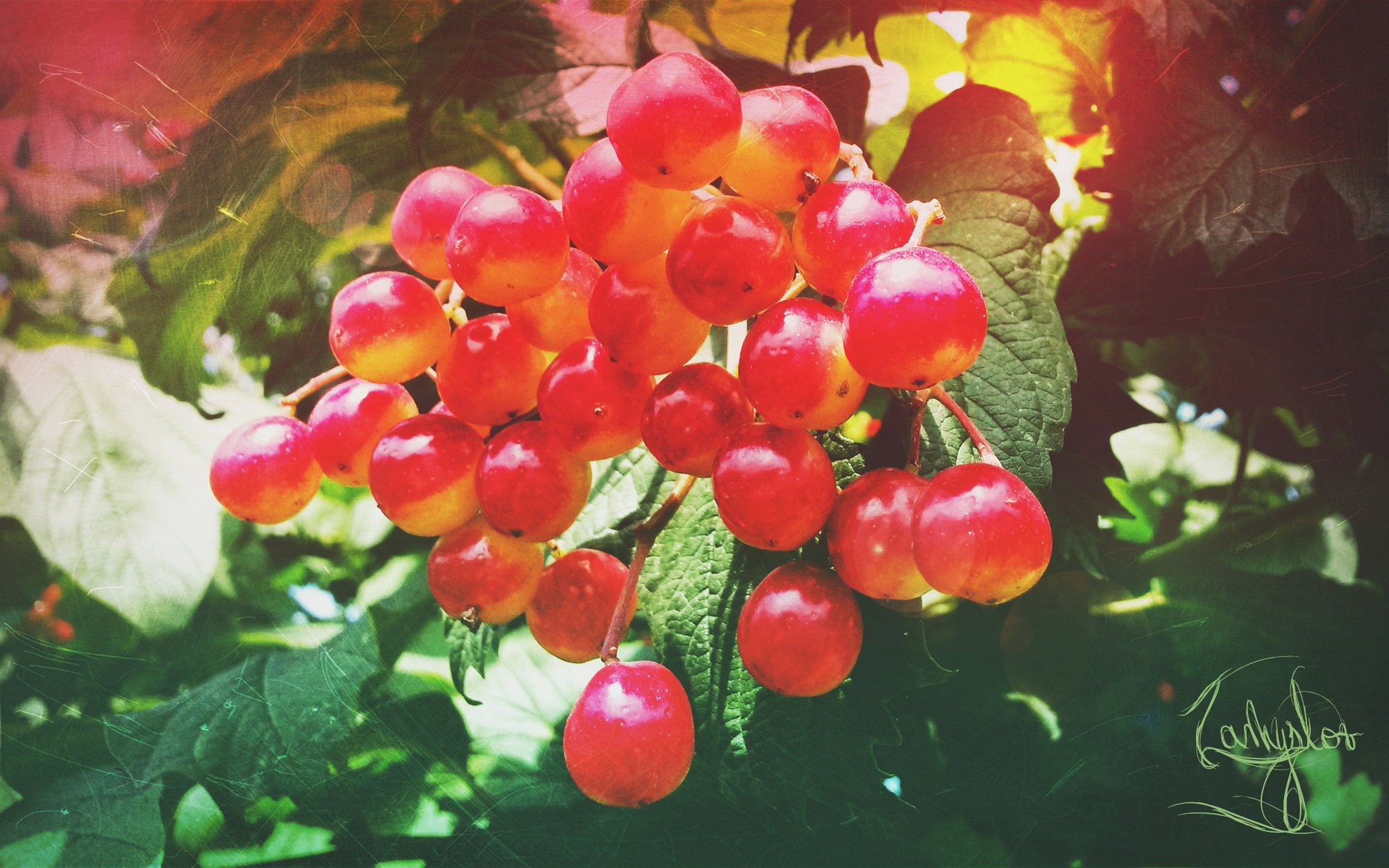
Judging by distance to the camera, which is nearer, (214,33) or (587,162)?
(587,162)

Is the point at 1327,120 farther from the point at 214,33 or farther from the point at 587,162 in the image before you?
the point at 214,33

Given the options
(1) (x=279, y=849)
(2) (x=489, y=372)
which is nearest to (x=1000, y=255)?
(2) (x=489, y=372)

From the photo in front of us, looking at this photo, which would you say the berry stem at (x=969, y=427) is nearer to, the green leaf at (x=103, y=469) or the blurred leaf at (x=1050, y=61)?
the blurred leaf at (x=1050, y=61)

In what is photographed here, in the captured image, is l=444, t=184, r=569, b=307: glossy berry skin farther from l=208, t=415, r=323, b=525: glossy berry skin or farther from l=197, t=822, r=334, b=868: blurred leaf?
l=197, t=822, r=334, b=868: blurred leaf

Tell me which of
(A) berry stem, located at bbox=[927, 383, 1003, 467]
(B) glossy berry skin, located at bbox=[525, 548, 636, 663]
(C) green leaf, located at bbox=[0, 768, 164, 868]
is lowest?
(C) green leaf, located at bbox=[0, 768, 164, 868]

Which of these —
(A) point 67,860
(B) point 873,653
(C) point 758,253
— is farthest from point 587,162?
(A) point 67,860

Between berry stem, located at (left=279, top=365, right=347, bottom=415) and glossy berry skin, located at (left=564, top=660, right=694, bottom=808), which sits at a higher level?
berry stem, located at (left=279, top=365, right=347, bottom=415)

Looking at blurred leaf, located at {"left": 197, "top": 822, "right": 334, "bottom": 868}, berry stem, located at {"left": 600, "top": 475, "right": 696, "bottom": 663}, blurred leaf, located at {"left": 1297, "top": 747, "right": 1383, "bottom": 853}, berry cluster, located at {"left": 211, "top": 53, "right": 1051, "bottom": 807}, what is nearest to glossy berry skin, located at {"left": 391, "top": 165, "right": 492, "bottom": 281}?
berry cluster, located at {"left": 211, "top": 53, "right": 1051, "bottom": 807}

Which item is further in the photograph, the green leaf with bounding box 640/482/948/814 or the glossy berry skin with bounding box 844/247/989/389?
the green leaf with bounding box 640/482/948/814

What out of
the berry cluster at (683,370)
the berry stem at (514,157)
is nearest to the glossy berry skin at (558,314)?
the berry cluster at (683,370)
